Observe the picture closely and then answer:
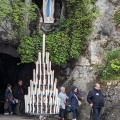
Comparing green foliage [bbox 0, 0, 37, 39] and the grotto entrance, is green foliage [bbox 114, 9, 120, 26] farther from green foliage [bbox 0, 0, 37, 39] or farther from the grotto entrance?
the grotto entrance

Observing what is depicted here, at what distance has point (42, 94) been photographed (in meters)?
15.3

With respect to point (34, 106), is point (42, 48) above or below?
above

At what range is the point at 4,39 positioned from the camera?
665 inches

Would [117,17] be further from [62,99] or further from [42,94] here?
[42,94]

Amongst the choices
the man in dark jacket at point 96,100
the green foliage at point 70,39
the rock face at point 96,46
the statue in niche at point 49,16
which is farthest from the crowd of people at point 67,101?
the statue in niche at point 49,16

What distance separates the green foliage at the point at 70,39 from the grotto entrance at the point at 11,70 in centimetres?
182

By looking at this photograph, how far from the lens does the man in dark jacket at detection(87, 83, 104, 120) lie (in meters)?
14.6

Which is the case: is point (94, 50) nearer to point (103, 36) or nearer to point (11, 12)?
point (103, 36)

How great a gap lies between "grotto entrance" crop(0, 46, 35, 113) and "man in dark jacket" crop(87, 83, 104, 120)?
201 inches

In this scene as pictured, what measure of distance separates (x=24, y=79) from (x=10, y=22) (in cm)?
453

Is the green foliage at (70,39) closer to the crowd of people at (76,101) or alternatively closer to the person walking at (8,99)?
the person walking at (8,99)

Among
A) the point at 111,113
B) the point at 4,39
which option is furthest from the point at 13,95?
the point at 111,113

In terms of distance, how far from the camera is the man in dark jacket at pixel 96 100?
14570mm

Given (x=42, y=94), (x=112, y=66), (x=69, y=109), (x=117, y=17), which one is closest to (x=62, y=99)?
(x=69, y=109)
